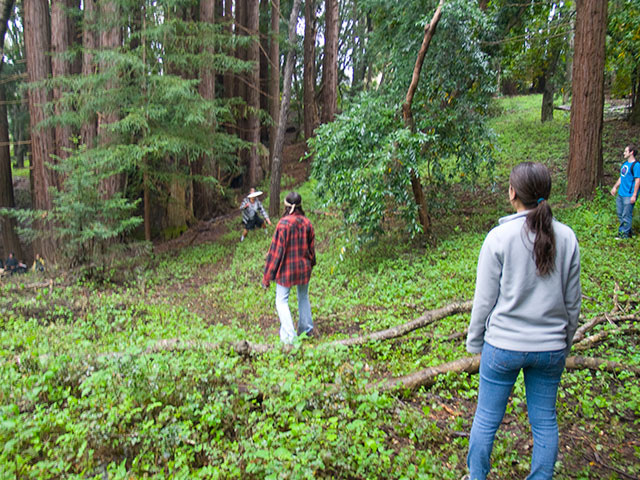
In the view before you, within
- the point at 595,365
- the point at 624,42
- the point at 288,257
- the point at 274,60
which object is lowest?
the point at 595,365

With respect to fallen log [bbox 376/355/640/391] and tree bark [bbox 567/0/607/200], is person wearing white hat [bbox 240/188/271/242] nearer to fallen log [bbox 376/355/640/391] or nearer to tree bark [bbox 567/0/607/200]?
tree bark [bbox 567/0/607/200]

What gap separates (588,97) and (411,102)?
3.97 m

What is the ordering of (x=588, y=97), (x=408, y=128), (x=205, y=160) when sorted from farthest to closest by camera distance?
(x=205, y=160)
(x=588, y=97)
(x=408, y=128)

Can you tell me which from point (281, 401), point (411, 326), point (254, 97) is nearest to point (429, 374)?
point (411, 326)

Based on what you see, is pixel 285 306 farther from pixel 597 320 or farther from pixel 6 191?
pixel 6 191

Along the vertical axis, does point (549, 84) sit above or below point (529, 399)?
above

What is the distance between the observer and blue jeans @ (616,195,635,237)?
801 centimetres

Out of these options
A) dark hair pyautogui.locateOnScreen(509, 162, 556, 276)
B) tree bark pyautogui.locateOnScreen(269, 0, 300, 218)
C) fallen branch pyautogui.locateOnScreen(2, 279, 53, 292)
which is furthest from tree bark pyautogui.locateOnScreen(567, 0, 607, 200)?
fallen branch pyautogui.locateOnScreen(2, 279, 53, 292)

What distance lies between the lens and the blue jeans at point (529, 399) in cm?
257

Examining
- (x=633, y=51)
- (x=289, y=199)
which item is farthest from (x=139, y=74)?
(x=633, y=51)

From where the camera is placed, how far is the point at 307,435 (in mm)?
3047

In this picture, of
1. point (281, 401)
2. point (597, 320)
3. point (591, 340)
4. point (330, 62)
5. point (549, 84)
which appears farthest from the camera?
point (330, 62)

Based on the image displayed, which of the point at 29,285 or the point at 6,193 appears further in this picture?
the point at 6,193

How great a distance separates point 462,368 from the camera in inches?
171
